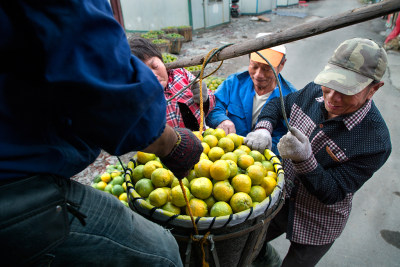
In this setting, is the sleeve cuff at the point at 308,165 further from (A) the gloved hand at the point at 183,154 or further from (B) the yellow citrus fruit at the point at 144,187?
(B) the yellow citrus fruit at the point at 144,187

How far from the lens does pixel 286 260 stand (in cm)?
224

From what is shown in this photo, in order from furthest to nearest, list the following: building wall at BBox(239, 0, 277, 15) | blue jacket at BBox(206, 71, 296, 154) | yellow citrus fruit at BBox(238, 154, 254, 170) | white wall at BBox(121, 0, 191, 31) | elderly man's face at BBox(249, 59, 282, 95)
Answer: building wall at BBox(239, 0, 277, 15)
white wall at BBox(121, 0, 191, 31)
blue jacket at BBox(206, 71, 296, 154)
elderly man's face at BBox(249, 59, 282, 95)
yellow citrus fruit at BBox(238, 154, 254, 170)

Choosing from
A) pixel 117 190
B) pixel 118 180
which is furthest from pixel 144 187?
pixel 118 180

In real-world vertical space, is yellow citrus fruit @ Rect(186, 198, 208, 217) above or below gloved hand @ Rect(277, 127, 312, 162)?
below

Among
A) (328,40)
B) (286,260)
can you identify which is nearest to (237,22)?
(328,40)

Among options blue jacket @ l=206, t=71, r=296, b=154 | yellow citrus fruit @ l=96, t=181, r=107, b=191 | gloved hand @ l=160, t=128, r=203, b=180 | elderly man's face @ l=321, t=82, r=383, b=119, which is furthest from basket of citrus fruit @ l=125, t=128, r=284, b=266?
yellow citrus fruit @ l=96, t=181, r=107, b=191

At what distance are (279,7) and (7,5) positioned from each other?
27.0 metres

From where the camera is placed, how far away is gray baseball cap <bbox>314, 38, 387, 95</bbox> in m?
1.59

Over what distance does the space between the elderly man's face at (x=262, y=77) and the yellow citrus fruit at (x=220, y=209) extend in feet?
5.11

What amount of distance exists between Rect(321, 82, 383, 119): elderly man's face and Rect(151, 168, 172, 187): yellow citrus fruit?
1236 mm

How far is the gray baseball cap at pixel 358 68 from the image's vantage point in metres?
1.59

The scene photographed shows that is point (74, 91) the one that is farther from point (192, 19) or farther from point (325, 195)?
point (192, 19)

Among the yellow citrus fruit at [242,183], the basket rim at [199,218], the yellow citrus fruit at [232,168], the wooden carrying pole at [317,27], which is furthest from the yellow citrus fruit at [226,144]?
the wooden carrying pole at [317,27]

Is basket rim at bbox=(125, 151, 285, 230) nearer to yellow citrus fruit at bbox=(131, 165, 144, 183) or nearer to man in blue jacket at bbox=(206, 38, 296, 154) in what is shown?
yellow citrus fruit at bbox=(131, 165, 144, 183)
